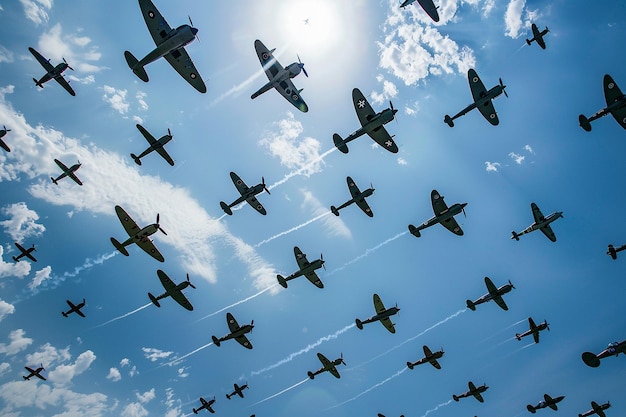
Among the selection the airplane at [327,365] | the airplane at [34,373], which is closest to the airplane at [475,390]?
the airplane at [327,365]

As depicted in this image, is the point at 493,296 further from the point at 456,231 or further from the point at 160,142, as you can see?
the point at 160,142

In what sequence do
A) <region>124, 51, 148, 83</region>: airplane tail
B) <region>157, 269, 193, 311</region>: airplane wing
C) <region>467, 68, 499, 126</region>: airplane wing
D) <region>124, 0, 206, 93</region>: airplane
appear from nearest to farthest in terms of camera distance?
1. <region>124, 0, 206, 93</region>: airplane
2. <region>124, 51, 148, 83</region>: airplane tail
3. <region>467, 68, 499, 126</region>: airplane wing
4. <region>157, 269, 193, 311</region>: airplane wing

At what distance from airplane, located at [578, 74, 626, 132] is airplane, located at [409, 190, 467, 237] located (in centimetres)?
1822

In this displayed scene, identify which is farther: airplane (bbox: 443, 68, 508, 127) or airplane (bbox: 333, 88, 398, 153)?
airplane (bbox: 443, 68, 508, 127)

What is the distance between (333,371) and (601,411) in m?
43.8

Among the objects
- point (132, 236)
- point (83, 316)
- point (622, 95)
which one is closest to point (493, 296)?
point (622, 95)

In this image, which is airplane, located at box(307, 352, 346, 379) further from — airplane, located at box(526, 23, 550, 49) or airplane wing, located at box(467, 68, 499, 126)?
airplane, located at box(526, 23, 550, 49)

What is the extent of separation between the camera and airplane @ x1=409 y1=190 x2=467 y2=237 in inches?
1938

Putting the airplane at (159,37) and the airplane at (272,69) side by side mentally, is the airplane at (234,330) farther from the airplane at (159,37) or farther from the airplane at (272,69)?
the airplane at (159,37)

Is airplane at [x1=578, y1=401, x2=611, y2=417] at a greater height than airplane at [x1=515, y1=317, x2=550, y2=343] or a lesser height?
lesser

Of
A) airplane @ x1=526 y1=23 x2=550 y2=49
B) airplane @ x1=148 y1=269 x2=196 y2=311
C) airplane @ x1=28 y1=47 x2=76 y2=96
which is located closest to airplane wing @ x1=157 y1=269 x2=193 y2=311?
airplane @ x1=148 y1=269 x2=196 y2=311

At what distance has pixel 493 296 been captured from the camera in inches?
2226

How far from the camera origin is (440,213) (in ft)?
168

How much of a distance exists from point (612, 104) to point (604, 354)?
33.3 m
